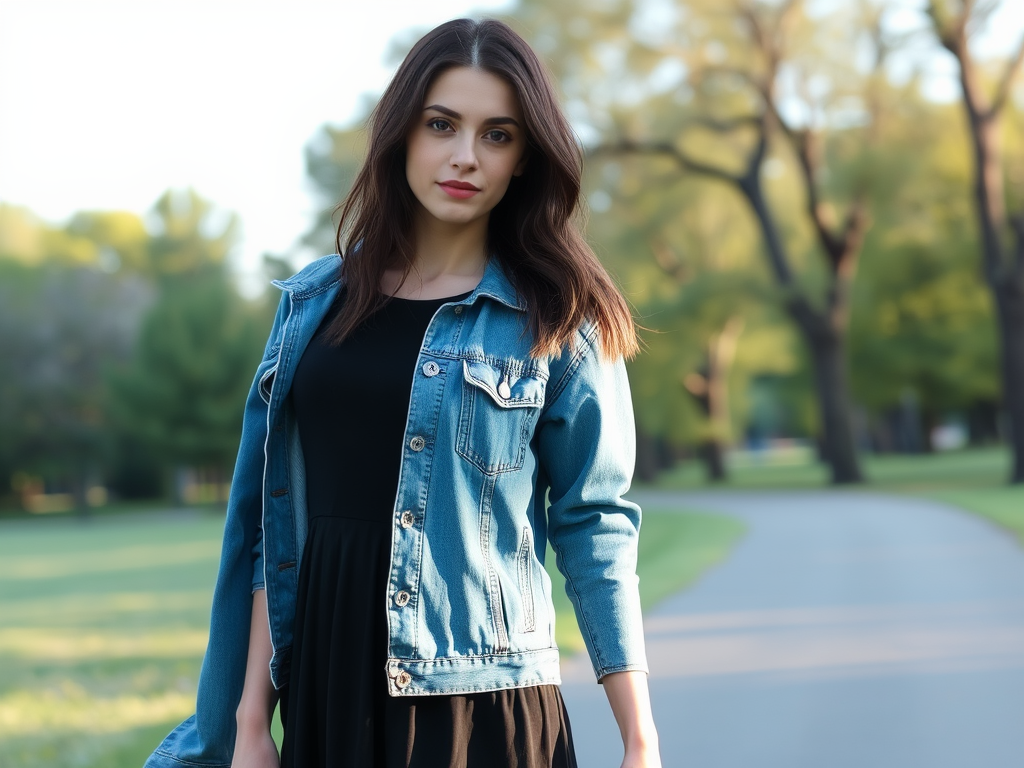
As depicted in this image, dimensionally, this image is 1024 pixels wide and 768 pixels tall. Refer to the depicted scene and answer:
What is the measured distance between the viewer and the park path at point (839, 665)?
Answer: 17.7 feet

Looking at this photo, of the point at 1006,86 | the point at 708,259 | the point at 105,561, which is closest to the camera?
the point at 1006,86

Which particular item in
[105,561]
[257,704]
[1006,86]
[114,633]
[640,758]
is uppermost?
[1006,86]

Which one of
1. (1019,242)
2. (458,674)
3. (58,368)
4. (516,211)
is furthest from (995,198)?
(58,368)

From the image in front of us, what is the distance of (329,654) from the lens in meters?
2.13

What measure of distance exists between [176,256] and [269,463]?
57.4m

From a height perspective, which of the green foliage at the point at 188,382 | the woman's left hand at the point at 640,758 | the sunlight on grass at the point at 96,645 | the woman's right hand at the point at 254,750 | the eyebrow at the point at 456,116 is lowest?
the sunlight on grass at the point at 96,645

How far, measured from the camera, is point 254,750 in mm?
2189

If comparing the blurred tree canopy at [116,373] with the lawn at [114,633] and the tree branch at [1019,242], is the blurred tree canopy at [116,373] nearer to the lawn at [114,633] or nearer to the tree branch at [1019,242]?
the lawn at [114,633]

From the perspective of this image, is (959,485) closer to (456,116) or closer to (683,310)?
(683,310)

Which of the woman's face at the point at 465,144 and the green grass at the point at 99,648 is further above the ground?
the woman's face at the point at 465,144

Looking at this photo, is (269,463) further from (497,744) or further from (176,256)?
(176,256)

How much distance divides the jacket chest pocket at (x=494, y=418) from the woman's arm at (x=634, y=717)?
1.43 feet

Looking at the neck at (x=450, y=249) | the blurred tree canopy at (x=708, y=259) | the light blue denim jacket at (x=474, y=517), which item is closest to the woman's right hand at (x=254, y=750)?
the light blue denim jacket at (x=474, y=517)

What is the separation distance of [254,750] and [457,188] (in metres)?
1.11
